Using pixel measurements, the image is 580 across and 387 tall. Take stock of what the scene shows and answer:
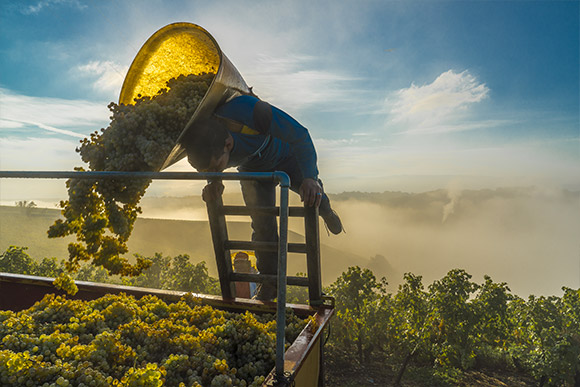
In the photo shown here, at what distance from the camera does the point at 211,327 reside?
8.11 ft

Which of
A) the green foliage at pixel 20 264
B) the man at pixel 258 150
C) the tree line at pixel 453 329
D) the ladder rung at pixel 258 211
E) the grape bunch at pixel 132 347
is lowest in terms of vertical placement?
the tree line at pixel 453 329

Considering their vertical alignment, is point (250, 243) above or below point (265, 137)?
below

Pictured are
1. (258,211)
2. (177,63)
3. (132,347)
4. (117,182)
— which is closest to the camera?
(132,347)

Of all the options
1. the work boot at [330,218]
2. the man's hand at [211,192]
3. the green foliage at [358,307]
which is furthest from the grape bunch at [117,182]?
the green foliage at [358,307]

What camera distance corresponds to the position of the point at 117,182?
2.54 metres

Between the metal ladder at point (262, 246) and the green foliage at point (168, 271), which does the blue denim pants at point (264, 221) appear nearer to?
the metal ladder at point (262, 246)

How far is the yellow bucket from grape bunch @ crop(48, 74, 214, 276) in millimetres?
393

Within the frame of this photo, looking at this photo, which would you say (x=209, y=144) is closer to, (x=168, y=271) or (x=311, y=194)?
(x=311, y=194)

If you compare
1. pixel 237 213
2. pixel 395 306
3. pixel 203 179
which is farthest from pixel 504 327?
pixel 203 179

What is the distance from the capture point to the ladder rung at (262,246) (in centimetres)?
319

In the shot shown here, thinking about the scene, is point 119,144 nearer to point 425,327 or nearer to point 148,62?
point 148,62

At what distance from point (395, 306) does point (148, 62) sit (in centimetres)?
580

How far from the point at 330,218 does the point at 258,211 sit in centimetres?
164

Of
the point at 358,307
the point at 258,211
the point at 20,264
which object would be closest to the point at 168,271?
the point at 20,264
